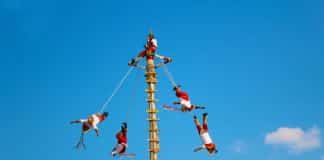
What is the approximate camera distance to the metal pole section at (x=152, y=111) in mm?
36812

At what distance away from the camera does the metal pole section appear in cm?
3681

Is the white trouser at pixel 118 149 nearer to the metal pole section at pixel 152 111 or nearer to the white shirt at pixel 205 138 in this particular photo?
the metal pole section at pixel 152 111

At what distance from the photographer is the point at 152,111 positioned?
3759 cm

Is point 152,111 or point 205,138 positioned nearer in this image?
point 152,111

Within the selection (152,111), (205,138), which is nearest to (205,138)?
(205,138)

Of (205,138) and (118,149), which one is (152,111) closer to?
(118,149)

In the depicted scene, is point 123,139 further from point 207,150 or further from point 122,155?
point 207,150

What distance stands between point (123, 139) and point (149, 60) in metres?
5.39

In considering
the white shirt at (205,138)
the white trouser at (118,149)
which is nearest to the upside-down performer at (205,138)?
the white shirt at (205,138)

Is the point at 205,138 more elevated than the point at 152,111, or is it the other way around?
the point at 152,111

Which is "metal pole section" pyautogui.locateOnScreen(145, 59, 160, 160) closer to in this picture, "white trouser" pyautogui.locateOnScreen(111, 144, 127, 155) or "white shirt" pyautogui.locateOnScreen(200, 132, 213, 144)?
"white trouser" pyautogui.locateOnScreen(111, 144, 127, 155)

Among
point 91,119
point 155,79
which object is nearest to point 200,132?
point 155,79

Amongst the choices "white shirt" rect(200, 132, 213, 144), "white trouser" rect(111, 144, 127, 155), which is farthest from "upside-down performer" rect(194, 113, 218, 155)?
"white trouser" rect(111, 144, 127, 155)

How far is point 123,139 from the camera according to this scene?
124ft
